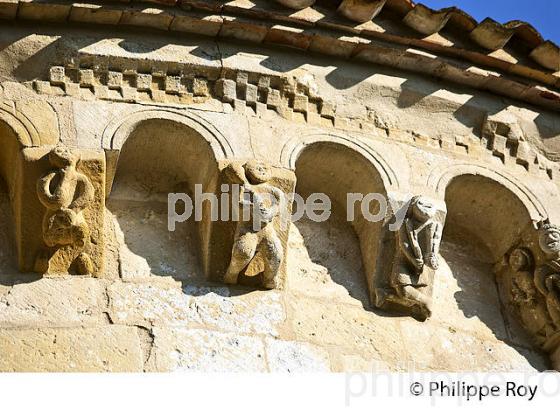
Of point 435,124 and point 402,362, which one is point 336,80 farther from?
point 402,362

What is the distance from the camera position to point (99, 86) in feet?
25.5

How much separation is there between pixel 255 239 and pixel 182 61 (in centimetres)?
121

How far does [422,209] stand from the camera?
774 cm

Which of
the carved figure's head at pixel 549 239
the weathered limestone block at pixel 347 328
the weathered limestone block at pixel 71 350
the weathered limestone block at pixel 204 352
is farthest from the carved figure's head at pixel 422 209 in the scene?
the weathered limestone block at pixel 71 350

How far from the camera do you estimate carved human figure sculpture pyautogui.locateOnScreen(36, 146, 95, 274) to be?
23.5 ft

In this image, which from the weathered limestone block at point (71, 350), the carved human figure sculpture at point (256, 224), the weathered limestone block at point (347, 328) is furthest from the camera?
the weathered limestone block at point (347, 328)

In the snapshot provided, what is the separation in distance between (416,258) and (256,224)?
3.01ft

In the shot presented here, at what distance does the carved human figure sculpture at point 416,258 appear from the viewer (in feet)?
25.1

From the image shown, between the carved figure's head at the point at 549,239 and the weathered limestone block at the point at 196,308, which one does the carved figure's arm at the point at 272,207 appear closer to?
the weathered limestone block at the point at 196,308

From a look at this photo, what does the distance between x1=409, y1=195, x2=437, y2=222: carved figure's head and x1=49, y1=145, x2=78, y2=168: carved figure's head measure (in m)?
1.86

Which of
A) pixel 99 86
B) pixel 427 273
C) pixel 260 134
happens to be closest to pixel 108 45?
pixel 99 86

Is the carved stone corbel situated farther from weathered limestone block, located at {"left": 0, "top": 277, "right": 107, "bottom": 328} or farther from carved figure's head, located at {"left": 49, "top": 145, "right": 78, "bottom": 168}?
carved figure's head, located at {"left": 49, "top": 145, "right": 78, "bottom": 168}

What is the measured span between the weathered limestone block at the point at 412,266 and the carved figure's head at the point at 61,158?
1776 millimetres

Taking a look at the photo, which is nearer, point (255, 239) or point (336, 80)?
point (255, 239)
